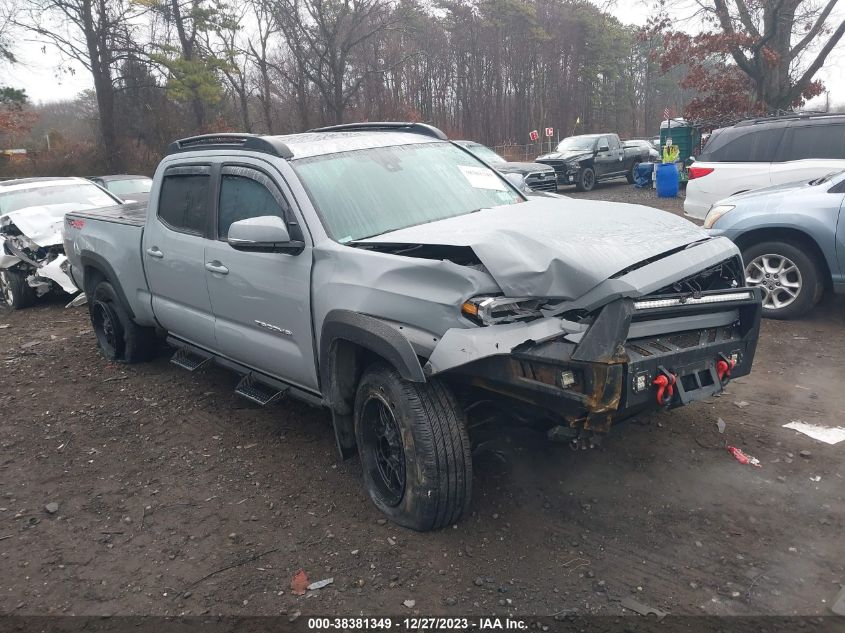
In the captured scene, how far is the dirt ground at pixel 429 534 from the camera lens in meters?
3.01

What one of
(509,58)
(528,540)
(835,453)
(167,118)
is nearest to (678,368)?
(528,540)

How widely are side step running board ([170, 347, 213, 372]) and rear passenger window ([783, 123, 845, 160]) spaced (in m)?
7.80

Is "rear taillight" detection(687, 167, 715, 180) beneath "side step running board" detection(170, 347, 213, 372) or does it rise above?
above

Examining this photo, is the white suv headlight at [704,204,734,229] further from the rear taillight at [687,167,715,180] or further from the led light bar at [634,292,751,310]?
the led light bar at [634,292,751,310]

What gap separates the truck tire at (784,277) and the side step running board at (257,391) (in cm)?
437

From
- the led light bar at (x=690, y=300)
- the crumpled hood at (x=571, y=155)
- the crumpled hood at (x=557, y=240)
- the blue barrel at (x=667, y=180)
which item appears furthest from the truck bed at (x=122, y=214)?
the crumpled hood at (x=571, y=155)

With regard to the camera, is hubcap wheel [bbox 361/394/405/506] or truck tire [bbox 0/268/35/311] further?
truck tire [bbox 0/268/35/311]

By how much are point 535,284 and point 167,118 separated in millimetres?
29761

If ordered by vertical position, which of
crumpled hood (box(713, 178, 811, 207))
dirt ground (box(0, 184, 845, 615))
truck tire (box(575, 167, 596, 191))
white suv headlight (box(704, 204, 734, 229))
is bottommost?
dirt ground (box(0, 184, 845, 615))

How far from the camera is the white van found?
8609 mm

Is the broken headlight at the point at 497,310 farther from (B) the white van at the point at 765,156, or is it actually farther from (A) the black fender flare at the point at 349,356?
(B) the white van at the point at 765,156

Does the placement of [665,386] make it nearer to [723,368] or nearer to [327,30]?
[723,368]

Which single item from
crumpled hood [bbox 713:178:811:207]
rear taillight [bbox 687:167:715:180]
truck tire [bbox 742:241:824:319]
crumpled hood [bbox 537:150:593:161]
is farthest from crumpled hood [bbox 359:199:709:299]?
crumpled hood [bbox 537:150:593:161]

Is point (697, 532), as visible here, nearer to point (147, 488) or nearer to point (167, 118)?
point (147, 488)
